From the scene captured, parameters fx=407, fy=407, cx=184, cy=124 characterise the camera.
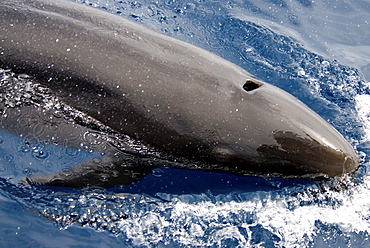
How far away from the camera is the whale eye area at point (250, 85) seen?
4497 millimetres

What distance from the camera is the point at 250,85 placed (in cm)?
454

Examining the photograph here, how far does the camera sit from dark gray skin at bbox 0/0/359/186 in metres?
4.26

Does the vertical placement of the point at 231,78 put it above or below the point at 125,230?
above

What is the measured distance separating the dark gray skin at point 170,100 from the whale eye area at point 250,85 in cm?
1

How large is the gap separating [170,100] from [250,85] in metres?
0.94

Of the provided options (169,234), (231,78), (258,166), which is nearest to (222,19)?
(231,78)

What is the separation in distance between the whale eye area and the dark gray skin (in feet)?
0.04

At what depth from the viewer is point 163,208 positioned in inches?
175

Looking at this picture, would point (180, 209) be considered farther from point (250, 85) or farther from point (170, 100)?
point (250, 85)

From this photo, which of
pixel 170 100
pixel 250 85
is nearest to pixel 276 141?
pixel 250 85

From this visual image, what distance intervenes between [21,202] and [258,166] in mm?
2546

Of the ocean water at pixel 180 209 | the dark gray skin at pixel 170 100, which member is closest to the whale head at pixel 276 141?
the dark gray skin at pixel 170 100

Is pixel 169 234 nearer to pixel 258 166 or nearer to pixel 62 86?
pixel 258 166

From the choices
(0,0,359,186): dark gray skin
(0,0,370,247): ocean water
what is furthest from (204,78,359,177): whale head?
(0,0,370,247): ocean water
